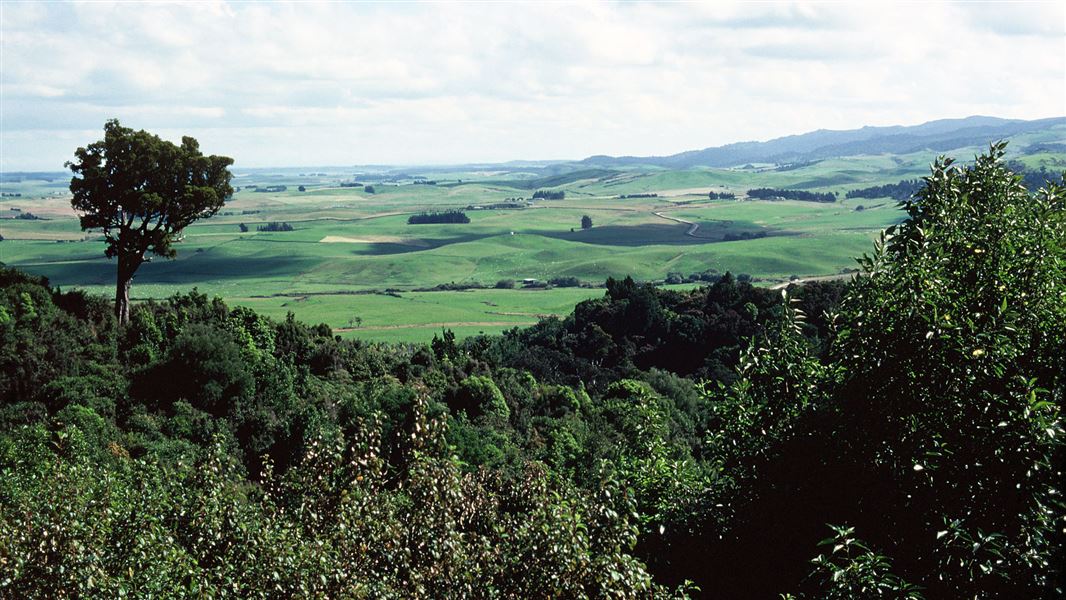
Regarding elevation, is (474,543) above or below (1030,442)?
below

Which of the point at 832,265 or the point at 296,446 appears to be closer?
the point at 296,446

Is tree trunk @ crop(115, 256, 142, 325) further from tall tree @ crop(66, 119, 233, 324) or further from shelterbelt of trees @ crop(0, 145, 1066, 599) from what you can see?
shelterbelt of trees @ crop(0, 145, 1066, 599)

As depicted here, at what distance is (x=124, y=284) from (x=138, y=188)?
188 inches

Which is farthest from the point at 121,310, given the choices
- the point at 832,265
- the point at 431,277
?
the point at 832,265

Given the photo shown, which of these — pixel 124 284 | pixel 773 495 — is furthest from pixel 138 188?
pixel 773 495

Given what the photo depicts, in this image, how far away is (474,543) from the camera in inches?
477

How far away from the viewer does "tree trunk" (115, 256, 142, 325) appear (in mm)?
38219

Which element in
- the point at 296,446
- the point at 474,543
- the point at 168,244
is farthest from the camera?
the point at 168,244

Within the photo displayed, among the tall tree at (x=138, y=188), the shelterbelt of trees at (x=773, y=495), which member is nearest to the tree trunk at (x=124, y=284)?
the tall tree at (x=138, y=188)

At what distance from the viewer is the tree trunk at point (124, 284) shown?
38.2 meters

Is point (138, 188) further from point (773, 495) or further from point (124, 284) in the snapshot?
point (773, 495)

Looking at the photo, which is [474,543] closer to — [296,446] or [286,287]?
[296,446]

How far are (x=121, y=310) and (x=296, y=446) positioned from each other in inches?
448

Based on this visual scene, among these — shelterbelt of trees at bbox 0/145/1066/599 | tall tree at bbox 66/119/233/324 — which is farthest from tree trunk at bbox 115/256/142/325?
shelterbelt of trees at bbox 0/145/1066/599
